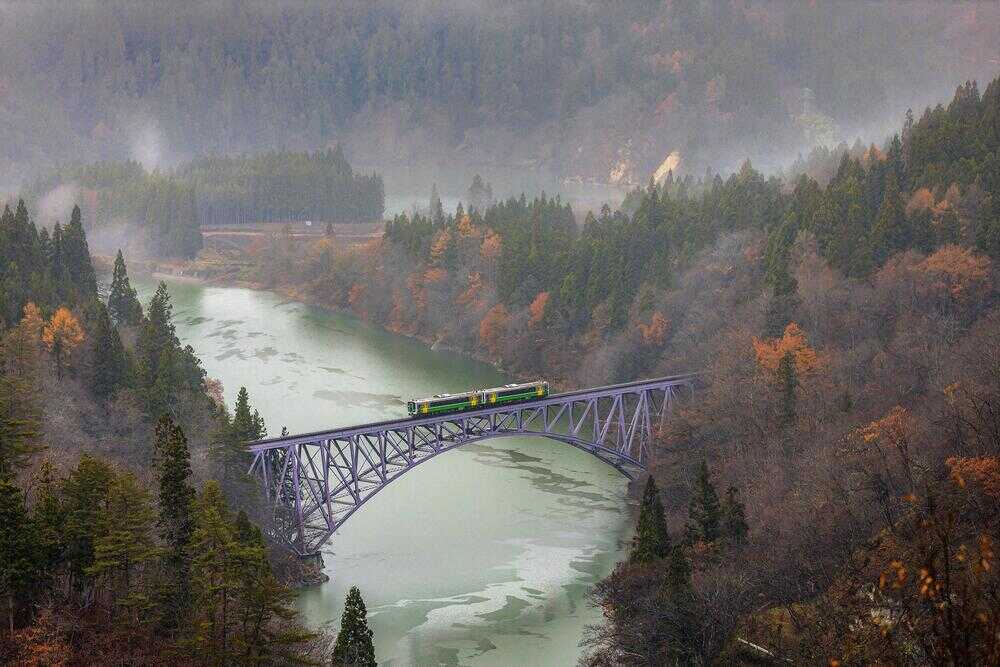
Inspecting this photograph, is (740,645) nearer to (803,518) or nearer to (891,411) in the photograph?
(803,518)

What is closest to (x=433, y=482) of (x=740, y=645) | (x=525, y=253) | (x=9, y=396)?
(x=9, y=396)

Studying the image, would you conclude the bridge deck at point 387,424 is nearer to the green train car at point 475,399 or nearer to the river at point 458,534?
the green train car at point 475,399

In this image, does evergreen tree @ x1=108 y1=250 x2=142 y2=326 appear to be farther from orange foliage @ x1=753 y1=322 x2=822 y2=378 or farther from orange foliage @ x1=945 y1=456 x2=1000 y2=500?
orange foliage @ x1=945 y1=456 x2=1000 y2=500

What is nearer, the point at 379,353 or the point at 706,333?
the point at 706,333

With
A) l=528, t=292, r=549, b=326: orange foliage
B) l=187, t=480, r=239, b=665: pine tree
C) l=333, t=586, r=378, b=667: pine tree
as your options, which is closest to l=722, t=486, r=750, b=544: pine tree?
l=333, t=586, r=378, b=667: pine tree

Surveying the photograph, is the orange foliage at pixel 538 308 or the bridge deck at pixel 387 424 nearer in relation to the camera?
the bridge deck at pixel 387 424

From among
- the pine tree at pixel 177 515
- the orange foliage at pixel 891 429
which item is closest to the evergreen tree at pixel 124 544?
the pine tree at pixel 177 515

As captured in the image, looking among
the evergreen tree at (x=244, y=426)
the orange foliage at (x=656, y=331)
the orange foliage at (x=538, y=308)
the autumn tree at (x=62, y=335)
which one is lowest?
the evergreen tree at (x=244, y=426)
